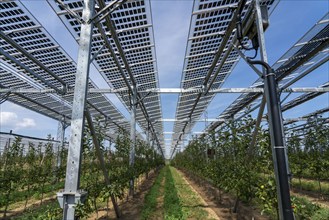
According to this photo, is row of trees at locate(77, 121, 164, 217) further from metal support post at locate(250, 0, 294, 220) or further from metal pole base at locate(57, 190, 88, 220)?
metal support post at locate(250, 0, 294, 220)

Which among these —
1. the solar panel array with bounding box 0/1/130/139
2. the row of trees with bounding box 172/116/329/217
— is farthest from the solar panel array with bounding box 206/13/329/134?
the solar panel array with bounding box 0/1/130/139

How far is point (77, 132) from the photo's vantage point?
4.26 metres

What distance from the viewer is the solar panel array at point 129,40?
6.62 m

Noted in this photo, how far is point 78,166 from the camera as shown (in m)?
4.15

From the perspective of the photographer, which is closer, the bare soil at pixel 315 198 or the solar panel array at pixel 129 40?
the solar panel array at pixel 129 40

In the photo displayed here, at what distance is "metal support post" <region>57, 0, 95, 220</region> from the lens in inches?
159

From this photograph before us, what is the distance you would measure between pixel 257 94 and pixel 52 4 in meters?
10.8

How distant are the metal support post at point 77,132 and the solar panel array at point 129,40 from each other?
3.70 feet

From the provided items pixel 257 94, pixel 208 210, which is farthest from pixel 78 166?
pixel 257 94

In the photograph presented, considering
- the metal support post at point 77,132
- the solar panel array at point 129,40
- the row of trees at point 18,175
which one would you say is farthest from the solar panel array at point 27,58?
the metal support post at point 77,132

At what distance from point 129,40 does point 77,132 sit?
15.3 feet

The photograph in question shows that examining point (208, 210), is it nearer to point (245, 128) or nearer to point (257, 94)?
point (245, 128)

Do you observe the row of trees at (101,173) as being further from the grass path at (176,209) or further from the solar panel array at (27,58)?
the solar panel array at (27,58)

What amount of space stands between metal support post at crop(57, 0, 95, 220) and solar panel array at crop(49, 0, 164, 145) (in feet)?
3.70
